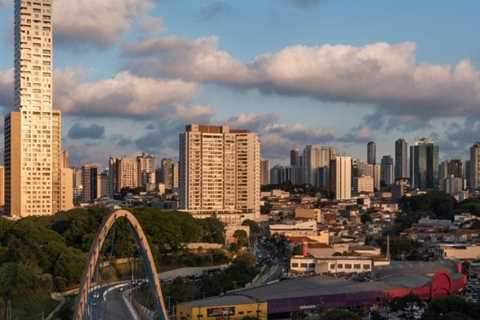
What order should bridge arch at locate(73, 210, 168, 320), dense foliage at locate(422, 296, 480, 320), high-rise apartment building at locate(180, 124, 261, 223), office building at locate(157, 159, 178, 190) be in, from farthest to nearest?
office building at locate(157, 159, 178, 190), high-rise apartment building at locate(180, 124, 261, 223), dense foliage at locate(422, 296, 480, 320), bridge arch at locate(73, 210, 168, 320)

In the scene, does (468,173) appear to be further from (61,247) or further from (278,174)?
(61,247)

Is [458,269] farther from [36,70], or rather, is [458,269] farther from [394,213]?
[394,213]

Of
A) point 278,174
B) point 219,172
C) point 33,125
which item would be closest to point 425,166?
point 278,174

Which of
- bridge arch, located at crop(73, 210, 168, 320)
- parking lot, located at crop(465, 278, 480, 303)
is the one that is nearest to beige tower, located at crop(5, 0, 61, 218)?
parking lot, located at crop(465, 278, 480, 303)

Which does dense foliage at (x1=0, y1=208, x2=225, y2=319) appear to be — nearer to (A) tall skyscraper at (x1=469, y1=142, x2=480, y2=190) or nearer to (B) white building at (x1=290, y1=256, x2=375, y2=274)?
(B) white building at (x1=290, y1=256, x2=375, y2=274)

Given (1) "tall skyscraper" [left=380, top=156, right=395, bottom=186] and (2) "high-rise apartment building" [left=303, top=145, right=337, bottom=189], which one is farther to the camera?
(1) "tall skyscraper" [left=380, top=156, right=395, bottom=186]

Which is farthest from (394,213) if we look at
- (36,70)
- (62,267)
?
(62,267)
